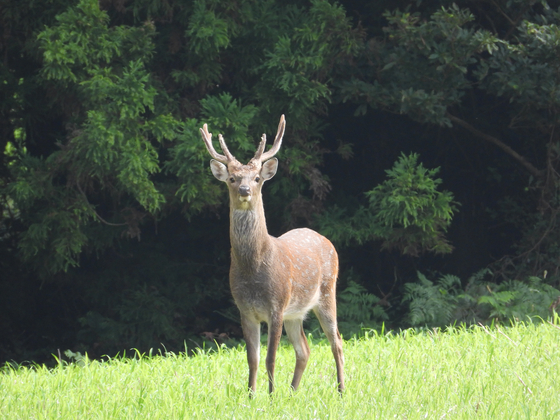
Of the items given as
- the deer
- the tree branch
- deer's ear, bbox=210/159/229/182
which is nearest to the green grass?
the deer

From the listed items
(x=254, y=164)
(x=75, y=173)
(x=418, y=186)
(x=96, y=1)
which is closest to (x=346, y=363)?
(x=254, y=164)

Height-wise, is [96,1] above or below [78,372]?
above

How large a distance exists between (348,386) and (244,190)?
1685 millimetres

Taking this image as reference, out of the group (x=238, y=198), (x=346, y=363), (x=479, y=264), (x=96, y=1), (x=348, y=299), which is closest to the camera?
(x=238, y=198)

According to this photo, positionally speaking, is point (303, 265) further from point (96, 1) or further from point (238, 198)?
point (96, 1)

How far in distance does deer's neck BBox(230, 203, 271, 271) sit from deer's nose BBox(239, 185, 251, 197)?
0.66ft

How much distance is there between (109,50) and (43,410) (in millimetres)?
4591

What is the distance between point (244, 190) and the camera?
193 inches

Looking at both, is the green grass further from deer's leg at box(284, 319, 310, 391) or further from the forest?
the forest

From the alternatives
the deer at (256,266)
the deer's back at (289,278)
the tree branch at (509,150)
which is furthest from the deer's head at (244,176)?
the tree branch at (509,150)

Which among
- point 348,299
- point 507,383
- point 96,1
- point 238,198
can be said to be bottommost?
point 348,299

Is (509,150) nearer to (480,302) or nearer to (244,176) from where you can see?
(480,302)

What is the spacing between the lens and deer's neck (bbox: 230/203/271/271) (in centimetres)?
507

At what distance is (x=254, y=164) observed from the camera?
5.09 m
